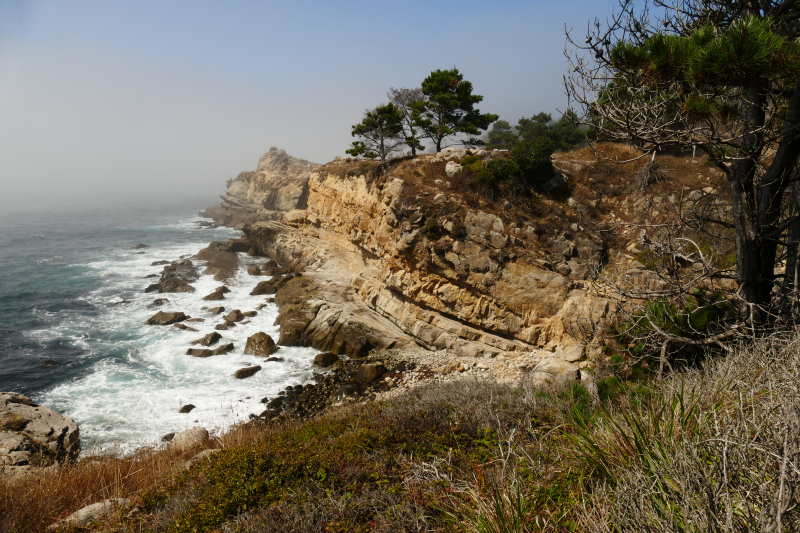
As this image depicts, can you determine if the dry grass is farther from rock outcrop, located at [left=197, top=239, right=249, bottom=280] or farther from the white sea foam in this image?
rock outcrop, located at [left=197, top=239, right=249, bottom=280]

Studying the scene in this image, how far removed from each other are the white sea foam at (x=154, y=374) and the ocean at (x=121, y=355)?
46 mm

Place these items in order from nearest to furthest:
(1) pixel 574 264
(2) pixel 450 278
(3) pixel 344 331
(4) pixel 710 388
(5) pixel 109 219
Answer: (4) pixel 710 388 < (1) pixel 574 264 < (2) pixel 450 278 < (3) pixel 344 331 < (5) pixel 109 219

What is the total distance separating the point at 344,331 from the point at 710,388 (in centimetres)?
1603

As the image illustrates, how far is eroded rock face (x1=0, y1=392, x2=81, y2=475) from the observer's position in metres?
7.35

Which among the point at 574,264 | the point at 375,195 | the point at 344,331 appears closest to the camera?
the point at 574,264

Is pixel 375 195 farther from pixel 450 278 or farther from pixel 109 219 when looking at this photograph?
pixel 109 219

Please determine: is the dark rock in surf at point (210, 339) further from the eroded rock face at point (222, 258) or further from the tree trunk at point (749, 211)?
the tree trunk at point (749, 211)

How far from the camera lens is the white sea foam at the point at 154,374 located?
1307 cm

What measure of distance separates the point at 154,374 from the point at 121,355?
315cm

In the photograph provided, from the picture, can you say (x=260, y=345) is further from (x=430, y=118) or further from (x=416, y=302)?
(x=430, y=118)

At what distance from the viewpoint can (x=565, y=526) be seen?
7.97ft

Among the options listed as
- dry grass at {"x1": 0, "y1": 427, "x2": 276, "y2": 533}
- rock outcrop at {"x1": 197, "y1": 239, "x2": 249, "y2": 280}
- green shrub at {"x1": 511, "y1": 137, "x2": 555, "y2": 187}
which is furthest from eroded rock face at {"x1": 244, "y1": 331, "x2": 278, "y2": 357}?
green shrub at {"x1": 511, "y1": 137, "x2": 555, "y2": 187}

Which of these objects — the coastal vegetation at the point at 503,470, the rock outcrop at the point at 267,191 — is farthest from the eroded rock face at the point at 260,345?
the rock outcrop at the point at 267,191

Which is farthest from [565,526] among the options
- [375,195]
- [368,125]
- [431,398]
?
[368,125]
